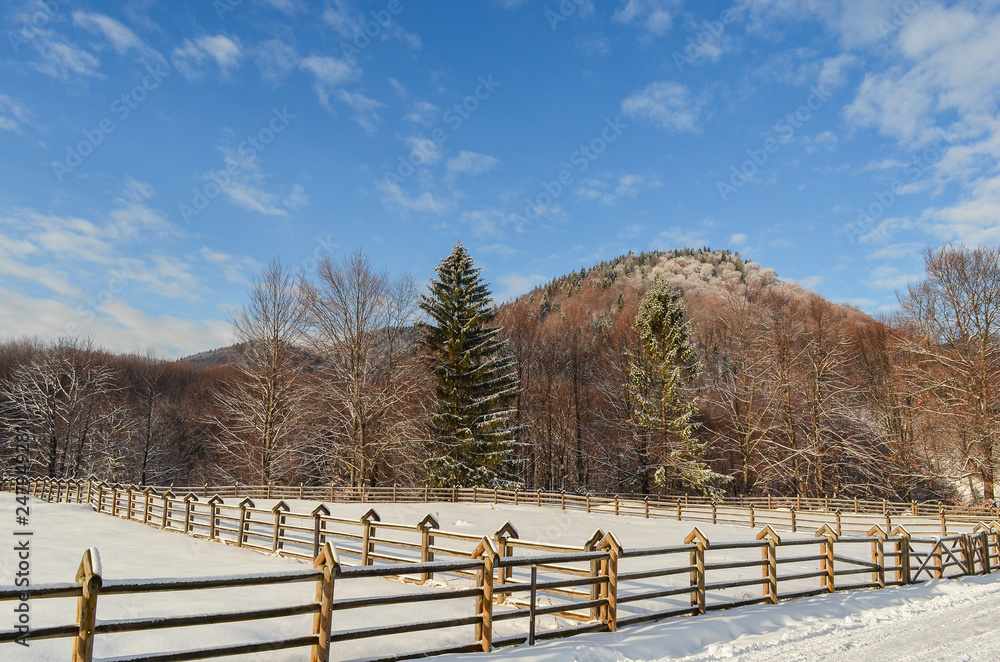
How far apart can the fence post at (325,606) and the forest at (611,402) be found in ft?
91.4

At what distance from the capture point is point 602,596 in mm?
7684

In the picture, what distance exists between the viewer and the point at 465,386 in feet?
116

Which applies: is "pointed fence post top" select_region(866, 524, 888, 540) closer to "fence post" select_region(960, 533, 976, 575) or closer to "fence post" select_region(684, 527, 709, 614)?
"fence post" select_region(960, 533, 976, 575)

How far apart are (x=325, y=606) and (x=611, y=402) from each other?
40.6 m

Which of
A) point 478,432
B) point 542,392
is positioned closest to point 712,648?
point 478,432

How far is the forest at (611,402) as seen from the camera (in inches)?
1252

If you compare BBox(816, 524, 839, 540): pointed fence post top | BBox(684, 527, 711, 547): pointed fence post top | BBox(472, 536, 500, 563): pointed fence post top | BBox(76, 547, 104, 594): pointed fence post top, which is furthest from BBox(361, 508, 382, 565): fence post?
BBox(816, 524, 839, 540): pointed fence post top

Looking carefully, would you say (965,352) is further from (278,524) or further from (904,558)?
(278,524)

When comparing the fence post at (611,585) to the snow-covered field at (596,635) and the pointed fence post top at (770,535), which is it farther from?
the pointed fence post top at (770,535)

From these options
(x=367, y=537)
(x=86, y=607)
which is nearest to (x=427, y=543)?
(x=367, y=537)

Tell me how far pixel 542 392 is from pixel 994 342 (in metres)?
29.3

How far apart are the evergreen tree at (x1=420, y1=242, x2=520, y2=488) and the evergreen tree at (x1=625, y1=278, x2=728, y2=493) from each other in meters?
8.67

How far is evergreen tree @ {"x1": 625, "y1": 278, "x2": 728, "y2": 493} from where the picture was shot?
3572 cm

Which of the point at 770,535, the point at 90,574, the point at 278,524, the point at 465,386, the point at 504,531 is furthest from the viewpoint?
the point at 465,386
